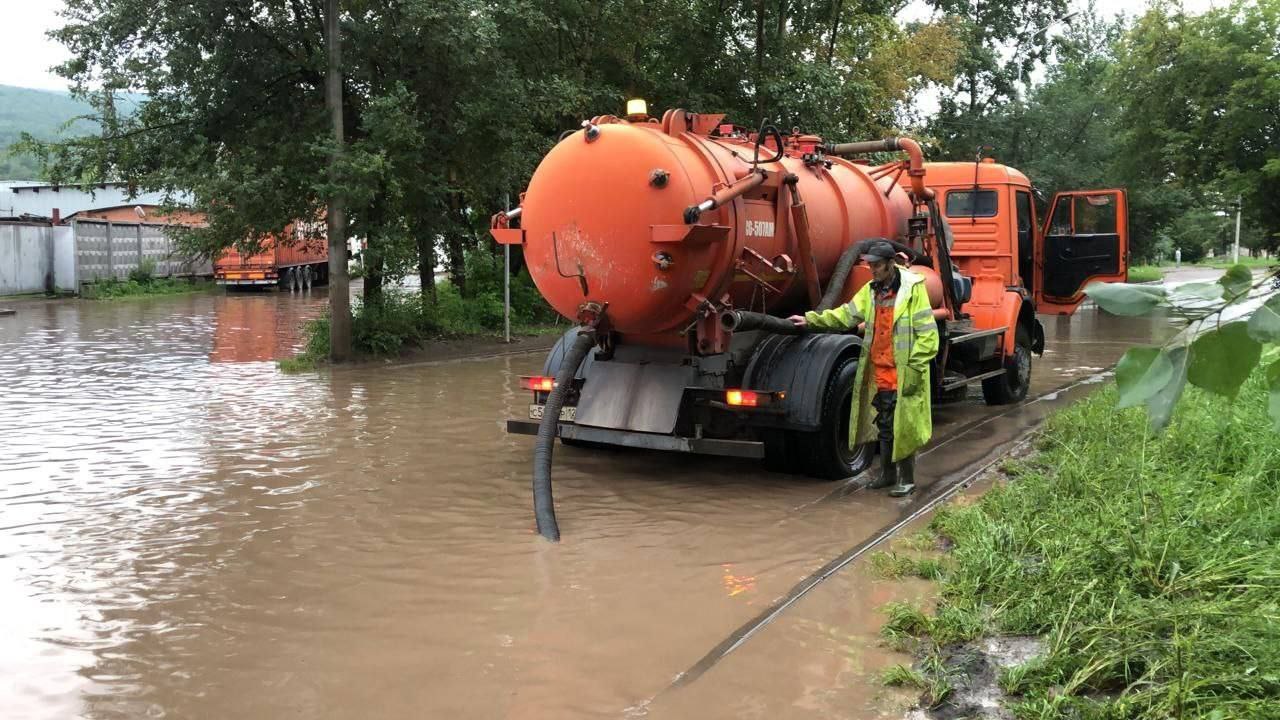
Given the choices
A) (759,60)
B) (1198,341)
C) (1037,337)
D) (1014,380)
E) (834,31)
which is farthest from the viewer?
(834,31)

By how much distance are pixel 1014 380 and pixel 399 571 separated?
8.20 meters


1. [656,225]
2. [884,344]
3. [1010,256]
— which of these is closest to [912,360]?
[884,344]

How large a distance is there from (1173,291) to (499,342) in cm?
1611

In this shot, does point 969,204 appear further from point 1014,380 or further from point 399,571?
point 399,571

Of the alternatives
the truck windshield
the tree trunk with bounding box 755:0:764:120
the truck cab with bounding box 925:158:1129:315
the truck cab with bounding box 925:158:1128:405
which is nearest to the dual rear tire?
the truck cab with bounding box 925:158:1128:405

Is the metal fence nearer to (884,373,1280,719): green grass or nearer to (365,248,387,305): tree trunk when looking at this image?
(365,248,387,305): tree trunk

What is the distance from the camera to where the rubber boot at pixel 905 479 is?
7176mm

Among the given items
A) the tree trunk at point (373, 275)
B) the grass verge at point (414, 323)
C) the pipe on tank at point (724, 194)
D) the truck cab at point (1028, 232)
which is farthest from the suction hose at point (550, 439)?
the grass verge at point (414, 323)

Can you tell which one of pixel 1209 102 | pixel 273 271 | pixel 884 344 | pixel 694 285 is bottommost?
pixel 884 344

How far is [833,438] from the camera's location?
7.61 m

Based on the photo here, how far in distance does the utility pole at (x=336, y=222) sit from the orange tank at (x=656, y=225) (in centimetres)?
649

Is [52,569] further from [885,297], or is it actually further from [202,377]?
[202,377]

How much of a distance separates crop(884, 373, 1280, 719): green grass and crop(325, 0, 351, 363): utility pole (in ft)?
32.7

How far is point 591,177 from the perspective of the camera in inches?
278
